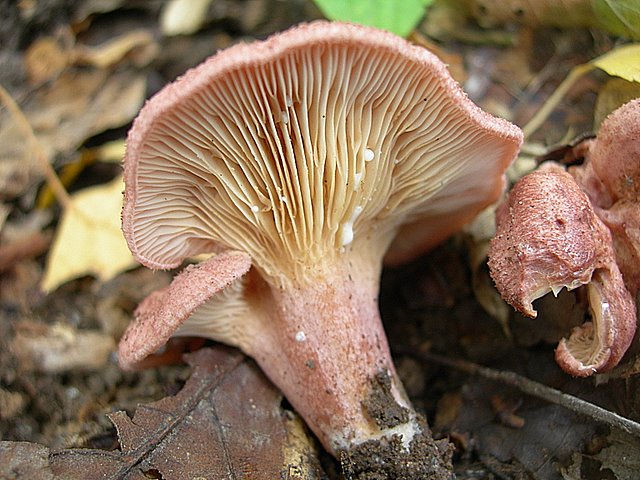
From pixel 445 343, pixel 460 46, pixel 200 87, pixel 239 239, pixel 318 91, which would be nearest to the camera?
pixel 200 87

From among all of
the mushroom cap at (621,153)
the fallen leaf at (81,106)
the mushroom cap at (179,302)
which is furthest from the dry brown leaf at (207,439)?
the fallen leaf at (81,106)

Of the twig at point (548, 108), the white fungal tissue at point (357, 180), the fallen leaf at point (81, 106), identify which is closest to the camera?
the white fungal tissue at point (357, 180)

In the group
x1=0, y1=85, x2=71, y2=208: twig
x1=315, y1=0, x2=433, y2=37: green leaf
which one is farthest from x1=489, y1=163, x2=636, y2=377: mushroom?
x1=0, y1=85, x2=71, y2=208: twig

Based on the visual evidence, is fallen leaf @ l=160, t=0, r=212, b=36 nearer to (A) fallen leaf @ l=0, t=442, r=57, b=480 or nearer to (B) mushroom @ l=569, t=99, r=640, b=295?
(B) mushroom @ l=569, t=99, r=640, b=295

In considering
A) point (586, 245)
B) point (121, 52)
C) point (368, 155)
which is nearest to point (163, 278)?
point (368, 155)

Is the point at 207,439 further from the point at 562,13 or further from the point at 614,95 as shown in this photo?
the point at 562,13

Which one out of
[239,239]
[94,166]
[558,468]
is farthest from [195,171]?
[94,166]

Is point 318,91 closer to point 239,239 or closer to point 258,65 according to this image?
point 258,65

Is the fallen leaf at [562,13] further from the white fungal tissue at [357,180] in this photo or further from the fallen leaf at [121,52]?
the fallen leaf at [121,52]
